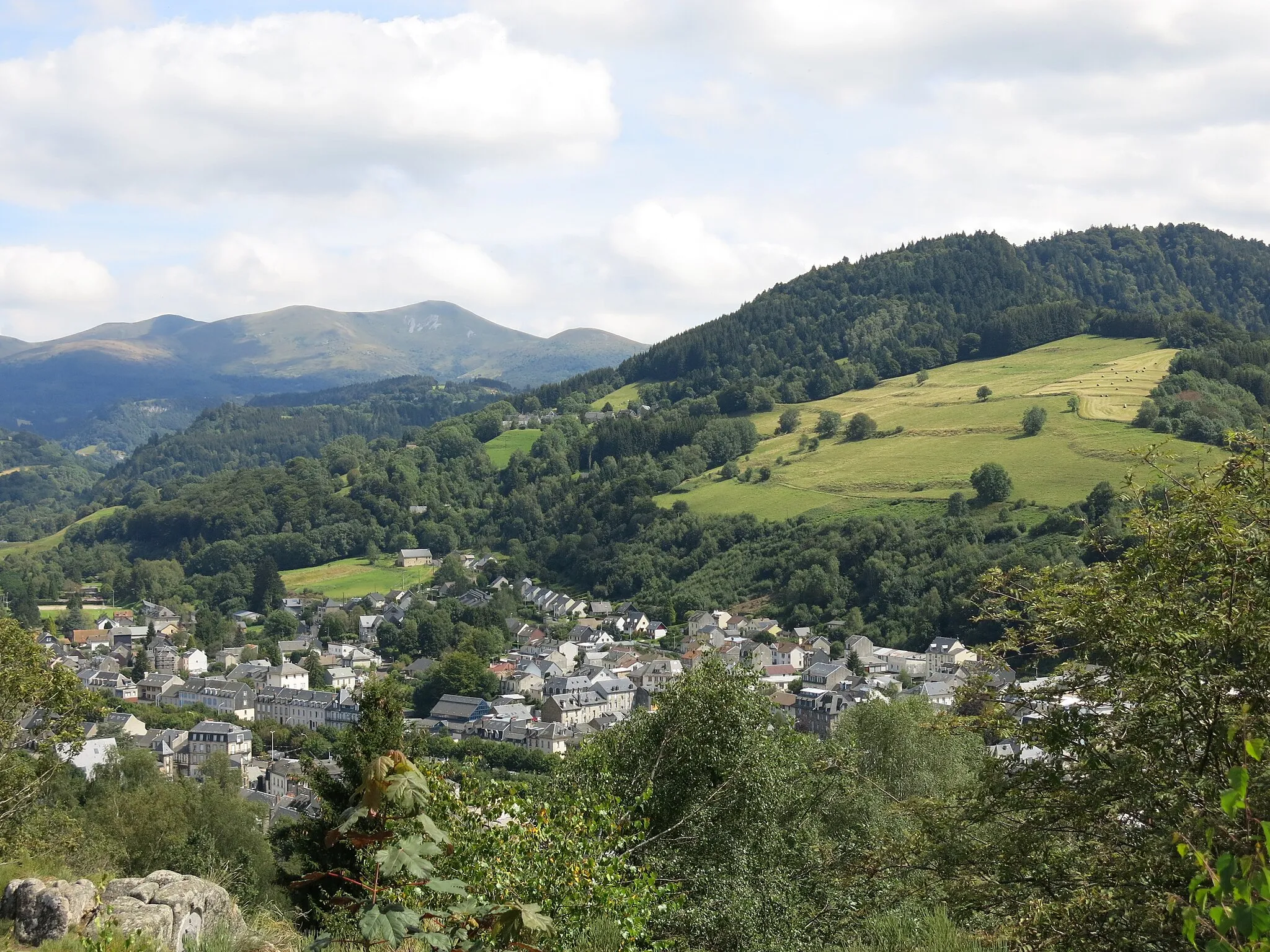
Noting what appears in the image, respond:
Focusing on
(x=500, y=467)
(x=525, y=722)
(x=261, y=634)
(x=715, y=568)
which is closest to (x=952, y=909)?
(x=525, y=722)

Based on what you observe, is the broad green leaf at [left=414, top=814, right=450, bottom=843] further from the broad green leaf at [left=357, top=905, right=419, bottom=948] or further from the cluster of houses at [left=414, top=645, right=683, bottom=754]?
the cluster of houses at [left=414, top=645, right=683, bottom=754]

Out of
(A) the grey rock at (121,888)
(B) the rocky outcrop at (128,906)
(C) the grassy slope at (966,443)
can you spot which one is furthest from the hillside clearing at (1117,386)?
(A) the grey rock at (121,888)

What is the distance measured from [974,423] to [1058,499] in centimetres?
2704

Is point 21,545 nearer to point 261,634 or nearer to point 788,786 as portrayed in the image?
point 261,634

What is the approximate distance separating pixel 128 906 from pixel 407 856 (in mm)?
7068

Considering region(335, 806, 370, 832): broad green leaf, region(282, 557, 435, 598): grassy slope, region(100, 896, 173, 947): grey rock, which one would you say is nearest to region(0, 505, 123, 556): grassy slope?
region(282, 557, 435, 598): grassy slope

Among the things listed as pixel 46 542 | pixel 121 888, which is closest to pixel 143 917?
pixel 121 888

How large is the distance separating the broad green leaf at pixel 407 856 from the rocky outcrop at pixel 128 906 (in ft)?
18.7

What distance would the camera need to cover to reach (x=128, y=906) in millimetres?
10211

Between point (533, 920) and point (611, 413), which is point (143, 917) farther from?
point (611, 413)

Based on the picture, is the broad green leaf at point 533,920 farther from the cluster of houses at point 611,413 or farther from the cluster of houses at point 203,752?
the cluster of houses at point 611,413

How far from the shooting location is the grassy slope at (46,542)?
5507 inches

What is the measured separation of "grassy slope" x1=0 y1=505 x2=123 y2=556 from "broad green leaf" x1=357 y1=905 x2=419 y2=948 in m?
151

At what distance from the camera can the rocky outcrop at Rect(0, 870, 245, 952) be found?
9.98m
